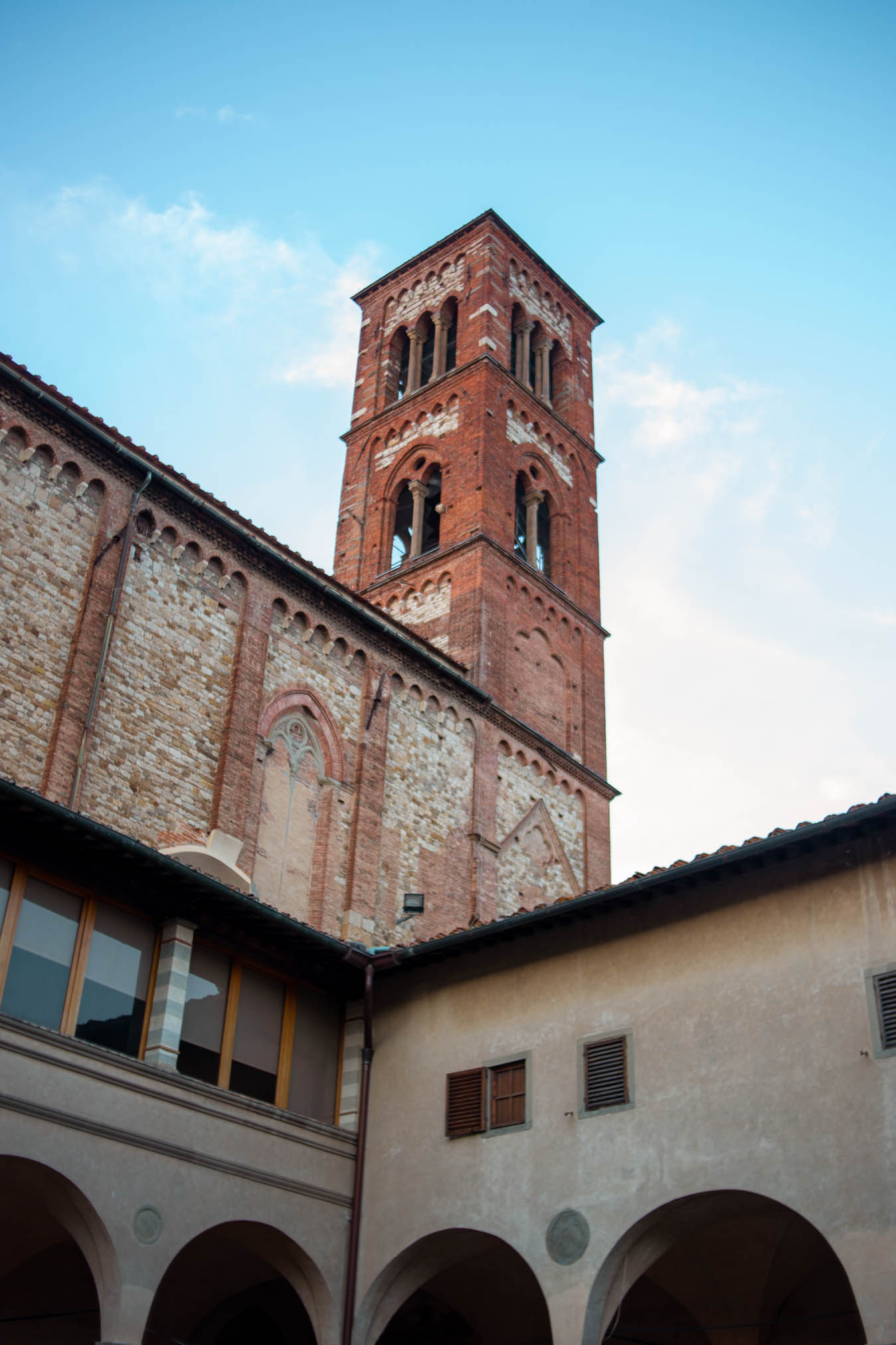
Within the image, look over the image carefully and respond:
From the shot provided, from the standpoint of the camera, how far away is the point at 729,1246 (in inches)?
504

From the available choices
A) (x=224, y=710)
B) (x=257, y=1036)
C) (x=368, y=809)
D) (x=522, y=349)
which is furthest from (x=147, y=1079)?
(x=522, y=349)

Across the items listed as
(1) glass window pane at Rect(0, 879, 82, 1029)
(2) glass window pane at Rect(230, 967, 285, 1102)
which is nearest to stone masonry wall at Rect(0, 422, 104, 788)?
(1) glass window pane at Rect(0, 879, 82, 1029)

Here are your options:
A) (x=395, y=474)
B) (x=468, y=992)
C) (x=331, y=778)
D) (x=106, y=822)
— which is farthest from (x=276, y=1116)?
(x=395, y=474)

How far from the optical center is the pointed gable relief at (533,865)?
870 inches

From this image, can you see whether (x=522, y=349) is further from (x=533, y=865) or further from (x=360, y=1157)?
(x=360, y=1157)

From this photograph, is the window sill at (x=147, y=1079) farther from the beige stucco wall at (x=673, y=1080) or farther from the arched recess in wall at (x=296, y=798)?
the arched recess in wall at (x=296, y=798)

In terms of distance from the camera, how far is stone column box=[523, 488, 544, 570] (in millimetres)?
27328

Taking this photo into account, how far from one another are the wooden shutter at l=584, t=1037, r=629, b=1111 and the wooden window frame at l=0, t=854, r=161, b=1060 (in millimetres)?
4088

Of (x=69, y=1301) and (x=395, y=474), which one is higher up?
(x=395, y=474)

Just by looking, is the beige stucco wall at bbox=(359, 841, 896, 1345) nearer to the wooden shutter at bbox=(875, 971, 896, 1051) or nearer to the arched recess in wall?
the wooden shutter at bbox=(875, 971, 896, 1051)

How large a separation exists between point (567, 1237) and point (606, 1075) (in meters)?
1.41

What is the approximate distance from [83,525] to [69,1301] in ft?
29.6

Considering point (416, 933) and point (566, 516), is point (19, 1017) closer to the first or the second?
point (416, 933)

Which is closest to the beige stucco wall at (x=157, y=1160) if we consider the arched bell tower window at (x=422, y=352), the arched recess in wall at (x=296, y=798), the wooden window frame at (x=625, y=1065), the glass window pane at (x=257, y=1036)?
the glass window pane at (x=257, y=1036)
